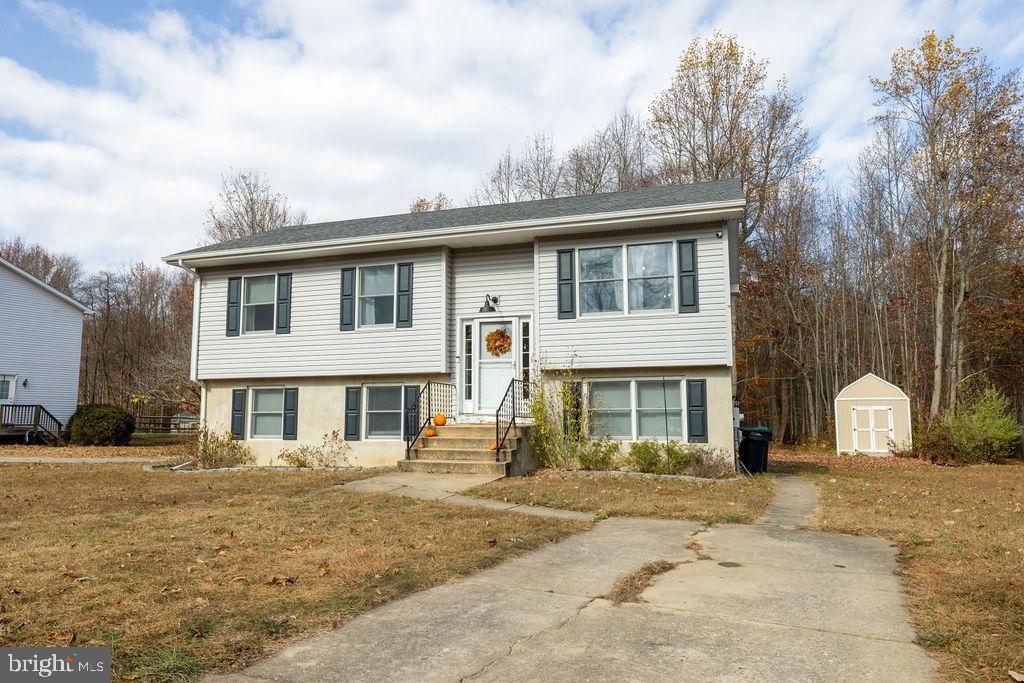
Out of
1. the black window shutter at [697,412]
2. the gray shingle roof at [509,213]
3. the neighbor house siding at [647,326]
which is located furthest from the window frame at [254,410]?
the black window shutter at [697,412]

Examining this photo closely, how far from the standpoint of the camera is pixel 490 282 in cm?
1452

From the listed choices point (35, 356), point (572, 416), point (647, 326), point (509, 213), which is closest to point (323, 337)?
point (509, 213)

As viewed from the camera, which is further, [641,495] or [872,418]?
[872,418]

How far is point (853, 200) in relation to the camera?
2798cm

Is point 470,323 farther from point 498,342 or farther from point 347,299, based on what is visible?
point 347,299

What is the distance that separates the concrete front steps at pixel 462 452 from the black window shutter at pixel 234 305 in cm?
604

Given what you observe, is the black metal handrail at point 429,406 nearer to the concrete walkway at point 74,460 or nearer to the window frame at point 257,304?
the window frame at point 257,304

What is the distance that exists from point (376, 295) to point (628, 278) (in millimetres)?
5715

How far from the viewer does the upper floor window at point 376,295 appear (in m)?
14.7

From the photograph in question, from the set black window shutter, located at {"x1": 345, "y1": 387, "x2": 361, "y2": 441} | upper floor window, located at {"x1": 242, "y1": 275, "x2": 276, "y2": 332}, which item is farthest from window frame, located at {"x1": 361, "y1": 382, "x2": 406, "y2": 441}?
upper floor window, located at {"x1": 242, "y1": 275, "x2": 276, "y2": 332}

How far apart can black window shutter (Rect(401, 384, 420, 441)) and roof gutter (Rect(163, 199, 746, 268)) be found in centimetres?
319


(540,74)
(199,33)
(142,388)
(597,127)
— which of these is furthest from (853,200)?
(142,388)

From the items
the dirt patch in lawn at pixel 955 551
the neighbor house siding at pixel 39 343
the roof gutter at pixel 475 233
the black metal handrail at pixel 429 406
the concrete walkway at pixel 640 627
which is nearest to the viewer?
the concrete walkway at pixel 640 627

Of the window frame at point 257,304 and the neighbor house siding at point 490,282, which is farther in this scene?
the window frame at point 257,304
